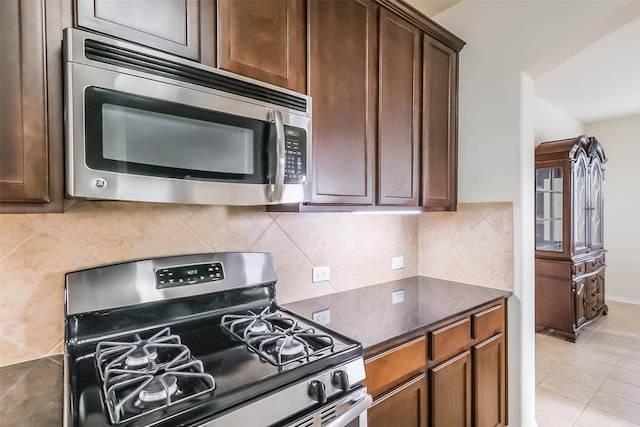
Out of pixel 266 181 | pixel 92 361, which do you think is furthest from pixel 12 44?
pixel 92 361

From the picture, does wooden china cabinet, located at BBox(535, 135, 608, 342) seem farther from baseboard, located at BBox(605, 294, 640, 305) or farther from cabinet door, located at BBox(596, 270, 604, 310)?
baseboard, located at BBox(605, 294, 640, 305)

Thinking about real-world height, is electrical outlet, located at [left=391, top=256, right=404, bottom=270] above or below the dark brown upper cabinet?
below

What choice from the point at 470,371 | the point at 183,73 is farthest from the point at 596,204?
the point at 183,73

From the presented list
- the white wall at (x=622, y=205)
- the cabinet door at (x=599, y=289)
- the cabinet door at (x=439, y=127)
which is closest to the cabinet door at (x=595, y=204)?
the cabinet door at (x=599, y=289)

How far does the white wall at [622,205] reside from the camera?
4754 mm

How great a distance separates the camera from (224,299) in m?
1.46

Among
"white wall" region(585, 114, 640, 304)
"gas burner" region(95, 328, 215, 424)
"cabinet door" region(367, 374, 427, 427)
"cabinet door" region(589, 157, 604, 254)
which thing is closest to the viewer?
"gas burner" region(95, 328, 215, 424)

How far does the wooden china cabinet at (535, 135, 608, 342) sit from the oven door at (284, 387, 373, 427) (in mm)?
3466

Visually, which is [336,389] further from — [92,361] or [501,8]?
[501,8]

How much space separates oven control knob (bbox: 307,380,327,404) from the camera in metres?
1.02

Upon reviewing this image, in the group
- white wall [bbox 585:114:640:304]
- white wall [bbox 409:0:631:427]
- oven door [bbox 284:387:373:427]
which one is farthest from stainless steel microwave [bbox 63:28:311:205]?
white wall [bbox 585:114:640:304]

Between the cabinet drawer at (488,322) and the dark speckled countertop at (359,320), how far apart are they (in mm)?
67

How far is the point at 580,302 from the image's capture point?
3.72 metres

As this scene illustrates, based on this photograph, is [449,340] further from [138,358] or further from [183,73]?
[183,73]
